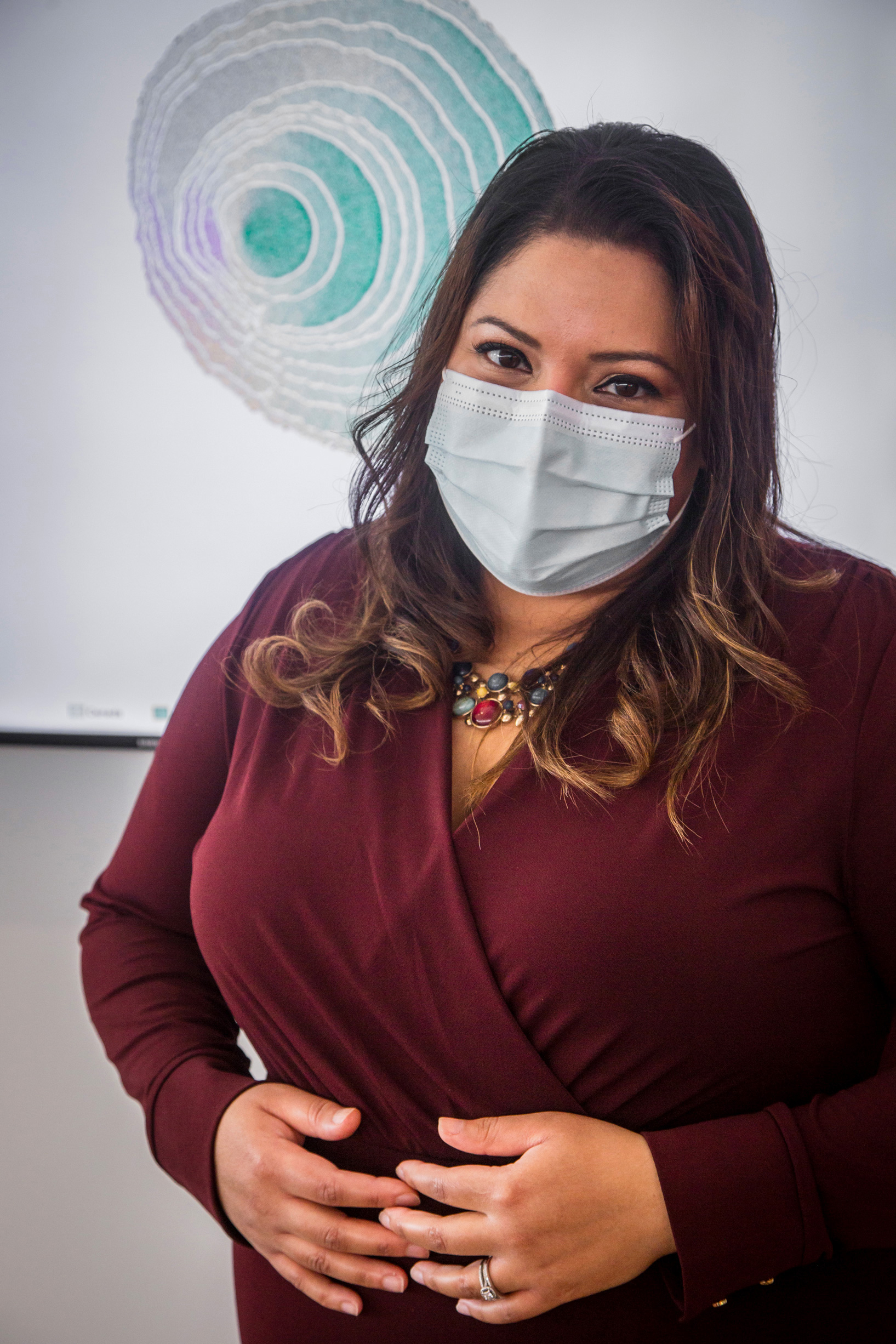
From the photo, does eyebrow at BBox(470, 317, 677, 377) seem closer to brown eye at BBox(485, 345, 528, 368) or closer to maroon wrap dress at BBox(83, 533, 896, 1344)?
brown eye at BBox(485, 345, 528, 368)

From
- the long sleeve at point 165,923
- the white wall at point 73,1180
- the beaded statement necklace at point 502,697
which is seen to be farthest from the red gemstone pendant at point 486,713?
the white wall at point 73,1180

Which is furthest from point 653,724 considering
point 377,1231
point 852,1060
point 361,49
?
point 361,49

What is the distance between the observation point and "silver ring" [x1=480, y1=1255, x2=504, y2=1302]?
82 cm

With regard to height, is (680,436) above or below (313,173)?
below

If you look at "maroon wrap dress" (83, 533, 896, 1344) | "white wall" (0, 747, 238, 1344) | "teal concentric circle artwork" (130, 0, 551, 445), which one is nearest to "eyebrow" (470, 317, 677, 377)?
"maroon wrap dress" (83, 533, 896, 1344)

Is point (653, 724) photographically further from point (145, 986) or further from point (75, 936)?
point (75, 936)

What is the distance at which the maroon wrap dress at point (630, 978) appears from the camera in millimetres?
793

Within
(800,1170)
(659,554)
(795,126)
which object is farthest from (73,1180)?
(795,126)

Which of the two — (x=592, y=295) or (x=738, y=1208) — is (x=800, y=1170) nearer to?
(x=738, y=1208)

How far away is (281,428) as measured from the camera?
1.44 m

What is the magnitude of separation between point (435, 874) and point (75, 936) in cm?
111

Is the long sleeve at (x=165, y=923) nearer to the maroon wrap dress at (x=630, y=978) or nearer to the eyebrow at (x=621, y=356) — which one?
the maroon wrap dress at (x=630, y=978)

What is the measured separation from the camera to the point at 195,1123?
0.97 metres

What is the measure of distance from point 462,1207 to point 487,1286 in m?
0.08
